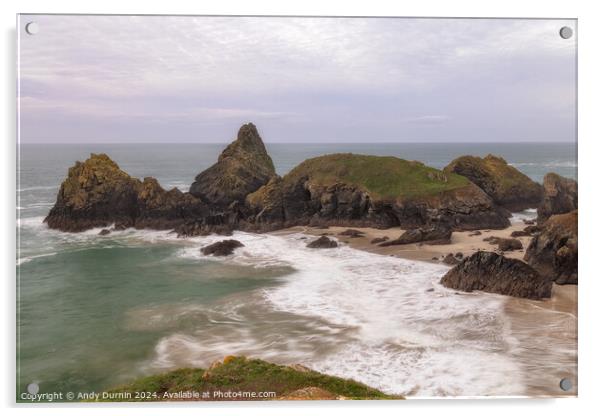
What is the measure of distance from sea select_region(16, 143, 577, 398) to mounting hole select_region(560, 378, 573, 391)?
0.37 m

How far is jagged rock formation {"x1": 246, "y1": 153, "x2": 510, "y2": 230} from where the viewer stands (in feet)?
53.0

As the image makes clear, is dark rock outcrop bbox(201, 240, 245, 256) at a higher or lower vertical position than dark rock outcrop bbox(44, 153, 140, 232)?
lower

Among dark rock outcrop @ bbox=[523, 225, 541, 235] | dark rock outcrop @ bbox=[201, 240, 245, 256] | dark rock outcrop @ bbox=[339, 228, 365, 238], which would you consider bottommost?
dark rock outcrop @ bbox=[201, 240, 245, 256]

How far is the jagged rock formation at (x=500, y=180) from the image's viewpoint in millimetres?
14265

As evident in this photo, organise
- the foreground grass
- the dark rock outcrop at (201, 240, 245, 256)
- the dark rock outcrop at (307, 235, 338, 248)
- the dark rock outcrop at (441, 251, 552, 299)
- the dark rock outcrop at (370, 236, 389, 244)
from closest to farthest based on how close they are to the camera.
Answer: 1. the foreground grass
2. the dark rock outcrop at (441, 251, 552, 299)
3. the dark rock outcrop at (201, 240, 245, 256)
4. the dark rock outcrop at (370, 236, 389, 244)
5. the dark rock outcrop at (307, 235, 338, 248)

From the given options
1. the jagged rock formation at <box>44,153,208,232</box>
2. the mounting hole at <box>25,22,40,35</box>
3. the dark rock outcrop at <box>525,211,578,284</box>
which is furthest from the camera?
the jagged rock formation at <box>44,153,208,232</box>

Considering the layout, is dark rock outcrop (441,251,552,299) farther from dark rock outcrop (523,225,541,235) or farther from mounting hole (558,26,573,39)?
mounting hole (558,26,573,39)

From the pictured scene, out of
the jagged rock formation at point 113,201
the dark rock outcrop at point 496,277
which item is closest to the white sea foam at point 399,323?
the dark rock outcrop at point 496,277

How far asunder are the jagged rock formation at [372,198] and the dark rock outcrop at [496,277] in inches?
129

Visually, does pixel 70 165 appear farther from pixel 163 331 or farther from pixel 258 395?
pixel 258 395

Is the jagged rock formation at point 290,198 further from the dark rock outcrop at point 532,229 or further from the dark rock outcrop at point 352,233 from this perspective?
the dark rock outcrop at point 532,229

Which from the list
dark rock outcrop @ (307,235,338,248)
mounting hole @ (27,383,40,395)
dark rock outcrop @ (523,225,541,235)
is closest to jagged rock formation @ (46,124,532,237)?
dark rock outcrop @ (523,225,541,235)

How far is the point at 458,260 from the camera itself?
511 inches

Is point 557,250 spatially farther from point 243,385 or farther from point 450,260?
point 243,385
